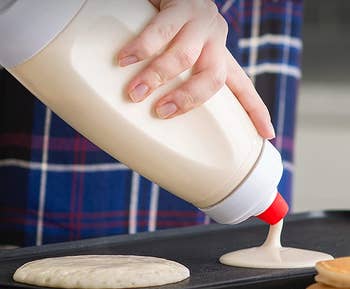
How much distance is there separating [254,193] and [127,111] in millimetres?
186

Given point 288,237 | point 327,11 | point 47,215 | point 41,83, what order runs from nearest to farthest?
point 41,83, point 288,237, point 47,215, point 327,11

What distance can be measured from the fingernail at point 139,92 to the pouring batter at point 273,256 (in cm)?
26

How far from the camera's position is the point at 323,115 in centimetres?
291

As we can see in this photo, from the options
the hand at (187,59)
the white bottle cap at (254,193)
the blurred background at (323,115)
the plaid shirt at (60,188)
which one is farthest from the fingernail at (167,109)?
the blurred background at (323,115)

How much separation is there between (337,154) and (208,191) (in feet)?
5.89

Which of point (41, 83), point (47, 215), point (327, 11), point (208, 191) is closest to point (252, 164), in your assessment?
point (208, 191)

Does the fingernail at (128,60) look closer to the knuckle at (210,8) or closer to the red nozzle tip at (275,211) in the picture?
the knuckle at (210,8)

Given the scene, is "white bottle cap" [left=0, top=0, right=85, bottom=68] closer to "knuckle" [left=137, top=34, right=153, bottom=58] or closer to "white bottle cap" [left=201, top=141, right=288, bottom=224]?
"knuckle" [left=137, top=34, right=153, bottom=58]

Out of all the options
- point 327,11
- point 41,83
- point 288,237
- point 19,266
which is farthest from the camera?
point 327,11

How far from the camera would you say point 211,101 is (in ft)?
3.81

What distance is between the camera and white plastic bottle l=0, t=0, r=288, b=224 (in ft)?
3.52

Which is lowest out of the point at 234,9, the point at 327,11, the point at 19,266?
the point at 19,266

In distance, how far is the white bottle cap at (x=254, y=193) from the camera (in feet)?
3.88

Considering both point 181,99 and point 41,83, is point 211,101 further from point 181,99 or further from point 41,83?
point 41,83
